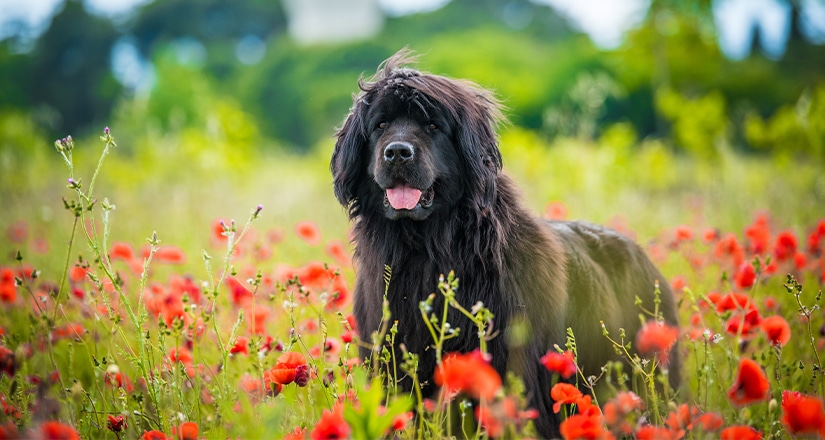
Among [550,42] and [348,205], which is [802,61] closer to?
[550,42]

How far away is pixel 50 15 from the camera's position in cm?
4450

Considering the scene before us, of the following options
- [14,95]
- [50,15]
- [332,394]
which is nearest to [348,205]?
[332,394]

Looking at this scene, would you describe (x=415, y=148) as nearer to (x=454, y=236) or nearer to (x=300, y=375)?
(x=454, y=236)

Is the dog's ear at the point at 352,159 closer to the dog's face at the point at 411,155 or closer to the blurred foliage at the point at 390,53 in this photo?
the dog's face at the point at 411,155

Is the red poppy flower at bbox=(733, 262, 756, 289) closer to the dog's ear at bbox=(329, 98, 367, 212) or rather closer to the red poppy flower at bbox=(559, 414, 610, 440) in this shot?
the red poppy flower at bbox=(559, 414, 610, 440)

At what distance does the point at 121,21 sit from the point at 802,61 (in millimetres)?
44565

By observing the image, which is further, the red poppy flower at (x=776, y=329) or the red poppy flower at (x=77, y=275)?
the red poppy flower at (x=77, y=275)

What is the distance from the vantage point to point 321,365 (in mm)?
2760

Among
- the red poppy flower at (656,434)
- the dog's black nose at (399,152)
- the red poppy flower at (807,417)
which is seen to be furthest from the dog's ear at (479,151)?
the red poppy flower at (807,417)

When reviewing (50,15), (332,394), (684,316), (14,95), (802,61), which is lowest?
(684,316)

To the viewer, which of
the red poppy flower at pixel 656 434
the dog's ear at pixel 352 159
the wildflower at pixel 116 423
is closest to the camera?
the red poppy flower at pixel 656 434

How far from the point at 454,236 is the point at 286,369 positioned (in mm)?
1282

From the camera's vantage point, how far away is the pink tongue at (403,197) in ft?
10.6

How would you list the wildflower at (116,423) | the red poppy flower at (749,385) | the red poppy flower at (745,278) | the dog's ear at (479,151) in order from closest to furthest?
the red poppy flower at (749,385) → the wildflower at (116,423) → the red poppy flower at (745,278) → the dog's ear at (479,151)
